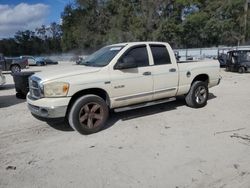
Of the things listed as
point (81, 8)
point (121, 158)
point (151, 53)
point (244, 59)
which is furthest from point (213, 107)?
point (81, 8)

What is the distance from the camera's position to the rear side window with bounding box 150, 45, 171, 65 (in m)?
7.19

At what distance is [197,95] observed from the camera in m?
8.20

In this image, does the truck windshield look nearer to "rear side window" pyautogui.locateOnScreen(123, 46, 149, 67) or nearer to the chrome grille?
"rear side window" pyautogui.locateOnScreen(123, 46, 149, 67)

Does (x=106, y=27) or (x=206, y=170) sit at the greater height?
(x=106, y=27)

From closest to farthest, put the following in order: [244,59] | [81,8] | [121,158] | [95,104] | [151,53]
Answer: [121,158] → [95,104] → [151,53] → [244,59] → [81,8]

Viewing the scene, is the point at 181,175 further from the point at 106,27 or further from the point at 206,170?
the point at 106,27

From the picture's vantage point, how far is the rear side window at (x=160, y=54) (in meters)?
7.19

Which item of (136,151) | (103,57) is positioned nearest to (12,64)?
(103,57)

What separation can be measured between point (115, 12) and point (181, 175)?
60.8 meters

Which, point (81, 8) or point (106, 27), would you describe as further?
point (81, 8)

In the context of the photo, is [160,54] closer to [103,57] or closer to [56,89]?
[103,57]

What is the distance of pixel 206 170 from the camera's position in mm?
4336

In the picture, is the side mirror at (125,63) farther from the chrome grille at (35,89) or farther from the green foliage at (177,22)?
the green foliage at (177,22)

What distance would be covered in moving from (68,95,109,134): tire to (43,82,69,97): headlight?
352 millimetres
